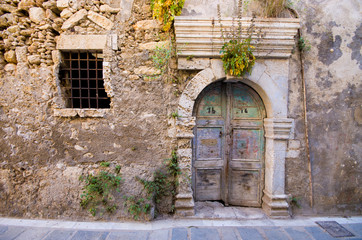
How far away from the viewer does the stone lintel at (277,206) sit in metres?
2.82

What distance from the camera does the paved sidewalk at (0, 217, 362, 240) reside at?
2.39m


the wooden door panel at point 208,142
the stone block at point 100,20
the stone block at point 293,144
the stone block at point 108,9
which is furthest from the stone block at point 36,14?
the stone block at point 293,144

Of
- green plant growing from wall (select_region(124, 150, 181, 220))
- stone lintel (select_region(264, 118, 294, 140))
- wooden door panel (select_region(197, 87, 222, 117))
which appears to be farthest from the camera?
wooden door panel (select_region(197, 87, 222, 117))

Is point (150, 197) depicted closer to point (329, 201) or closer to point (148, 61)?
point (148, 61)

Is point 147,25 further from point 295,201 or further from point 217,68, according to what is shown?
point 295,201

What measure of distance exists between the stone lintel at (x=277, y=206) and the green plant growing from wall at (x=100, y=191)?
7.69 feet

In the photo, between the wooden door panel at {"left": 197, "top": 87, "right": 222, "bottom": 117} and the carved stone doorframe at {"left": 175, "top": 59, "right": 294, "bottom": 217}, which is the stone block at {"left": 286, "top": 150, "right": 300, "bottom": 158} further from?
the wooden door panel at {"left": 197, "top": 87, "right": 222, "bottom": 117}

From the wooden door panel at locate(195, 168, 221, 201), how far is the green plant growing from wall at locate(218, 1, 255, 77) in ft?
5.45

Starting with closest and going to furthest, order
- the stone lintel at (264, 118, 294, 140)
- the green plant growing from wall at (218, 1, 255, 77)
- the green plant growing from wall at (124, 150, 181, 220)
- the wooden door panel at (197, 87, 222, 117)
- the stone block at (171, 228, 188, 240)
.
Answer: the stone block at (171, 228, 188, 240) < the green plant growing from wall at (218, 1, 255, 77) < the green plant growing from wall at (124, 150, 181, 220) < the stone lintel at (264, 118, 294, 140) < the wooden door panel at (197, 87, 222, 117)

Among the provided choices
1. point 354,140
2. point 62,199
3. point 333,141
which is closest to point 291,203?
point 333,141

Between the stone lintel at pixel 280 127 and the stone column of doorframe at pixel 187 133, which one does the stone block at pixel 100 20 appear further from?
the stone lintel at pixel 280 127

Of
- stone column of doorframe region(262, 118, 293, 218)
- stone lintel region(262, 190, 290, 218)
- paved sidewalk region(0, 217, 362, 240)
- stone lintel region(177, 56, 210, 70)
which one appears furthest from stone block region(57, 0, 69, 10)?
stone lintel region(262, 190, 290, 218)

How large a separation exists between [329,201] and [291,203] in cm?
62

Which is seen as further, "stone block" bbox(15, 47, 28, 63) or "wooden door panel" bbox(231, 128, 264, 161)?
"wooden door panel" bbox(231, 128, 264, 161)
